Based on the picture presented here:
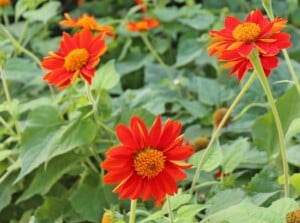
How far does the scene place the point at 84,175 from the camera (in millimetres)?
1101

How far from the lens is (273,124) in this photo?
1069 mm

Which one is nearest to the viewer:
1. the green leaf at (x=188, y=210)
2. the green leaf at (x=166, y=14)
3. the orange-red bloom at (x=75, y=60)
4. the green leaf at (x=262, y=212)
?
the green leaf at (x=262, y=212)

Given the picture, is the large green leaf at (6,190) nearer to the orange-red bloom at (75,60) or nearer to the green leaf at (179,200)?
→ the orange-red bloom at (75,60)

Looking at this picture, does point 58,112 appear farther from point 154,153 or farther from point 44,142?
point 154,153

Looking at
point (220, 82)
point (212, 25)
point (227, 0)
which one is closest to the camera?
point (220, 82)

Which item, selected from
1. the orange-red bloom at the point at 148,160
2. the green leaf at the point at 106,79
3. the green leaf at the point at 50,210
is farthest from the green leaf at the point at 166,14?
the orange-red bloom at the point at 148,160

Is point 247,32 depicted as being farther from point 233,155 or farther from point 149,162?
point 233,155

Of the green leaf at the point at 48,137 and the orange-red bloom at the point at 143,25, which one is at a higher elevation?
the green leaf at the point at 48,137

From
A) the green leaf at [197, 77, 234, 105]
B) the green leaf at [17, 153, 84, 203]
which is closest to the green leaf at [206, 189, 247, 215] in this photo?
the green leaf at [17, 153, 84, 203]

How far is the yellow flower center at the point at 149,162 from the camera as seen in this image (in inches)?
27.2

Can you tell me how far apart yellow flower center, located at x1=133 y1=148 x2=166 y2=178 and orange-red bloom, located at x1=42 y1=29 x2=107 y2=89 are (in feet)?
0.67

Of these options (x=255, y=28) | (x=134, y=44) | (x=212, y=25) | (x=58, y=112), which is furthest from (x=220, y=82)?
(x=255, y=28)

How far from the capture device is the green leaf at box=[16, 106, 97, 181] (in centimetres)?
101

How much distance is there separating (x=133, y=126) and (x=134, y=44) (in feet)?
3.23
